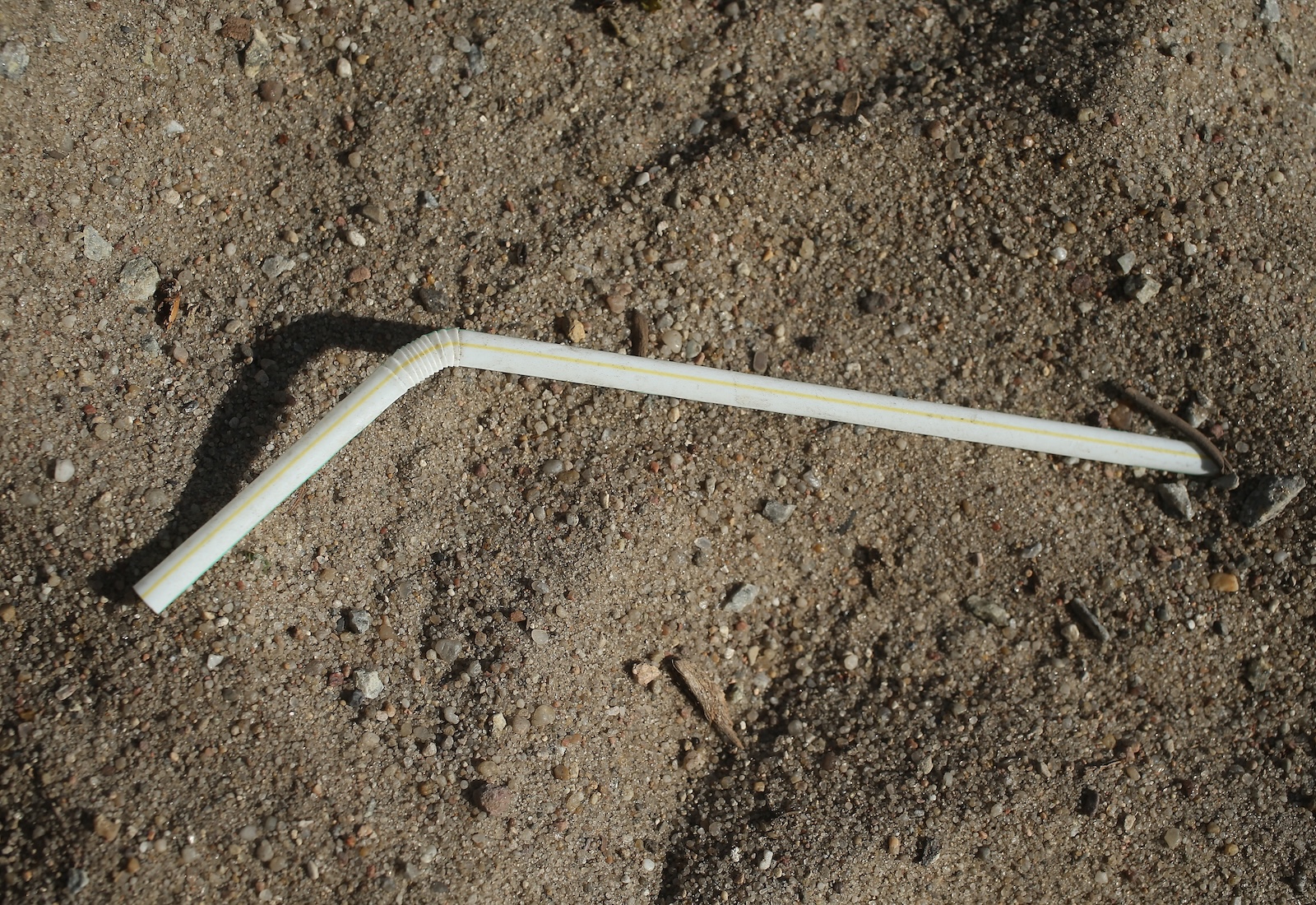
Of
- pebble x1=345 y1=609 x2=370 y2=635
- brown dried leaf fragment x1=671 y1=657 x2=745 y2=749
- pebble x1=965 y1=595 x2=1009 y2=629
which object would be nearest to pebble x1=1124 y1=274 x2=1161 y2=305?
Result: pebble x1=965 y1=595 x2=1009 y2=629

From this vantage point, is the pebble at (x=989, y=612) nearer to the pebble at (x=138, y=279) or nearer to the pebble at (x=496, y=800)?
the pebble at (x=496, y=800)

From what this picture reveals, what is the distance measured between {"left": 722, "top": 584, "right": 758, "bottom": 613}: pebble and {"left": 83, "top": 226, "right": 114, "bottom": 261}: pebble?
1221mm

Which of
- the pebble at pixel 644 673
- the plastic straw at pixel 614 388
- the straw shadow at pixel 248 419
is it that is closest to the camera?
the plastic straw at pixel 614 388

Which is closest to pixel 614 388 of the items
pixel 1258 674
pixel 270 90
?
pixel 270 90

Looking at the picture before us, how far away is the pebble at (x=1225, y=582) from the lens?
5.23 feet

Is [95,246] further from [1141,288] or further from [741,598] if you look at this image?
[1141,288]

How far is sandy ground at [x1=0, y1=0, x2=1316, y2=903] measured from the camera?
4.79 feet

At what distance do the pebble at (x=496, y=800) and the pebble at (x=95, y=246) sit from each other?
1104 mm

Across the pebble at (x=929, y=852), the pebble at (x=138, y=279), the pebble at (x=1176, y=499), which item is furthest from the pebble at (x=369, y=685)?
the pebble at (x=1176, y=499)

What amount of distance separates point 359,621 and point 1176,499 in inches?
57.5

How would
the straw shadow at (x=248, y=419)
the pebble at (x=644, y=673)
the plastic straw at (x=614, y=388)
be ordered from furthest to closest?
the pebble at (x=644, y=673)
the straw shadow at (x=248, y=419)
the plastic straw at (x=614, y=388)

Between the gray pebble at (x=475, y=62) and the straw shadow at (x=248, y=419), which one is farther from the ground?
the gray pebble at (x=475, y=62)

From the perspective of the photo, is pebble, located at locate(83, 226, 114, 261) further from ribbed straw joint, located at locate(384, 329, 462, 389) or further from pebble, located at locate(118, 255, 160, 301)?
ribbed straw joint, located at locate(384, 329, 462, 389)

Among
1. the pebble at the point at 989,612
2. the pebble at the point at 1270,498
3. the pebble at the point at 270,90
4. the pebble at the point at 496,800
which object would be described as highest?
the pebble at the point at 270,90
